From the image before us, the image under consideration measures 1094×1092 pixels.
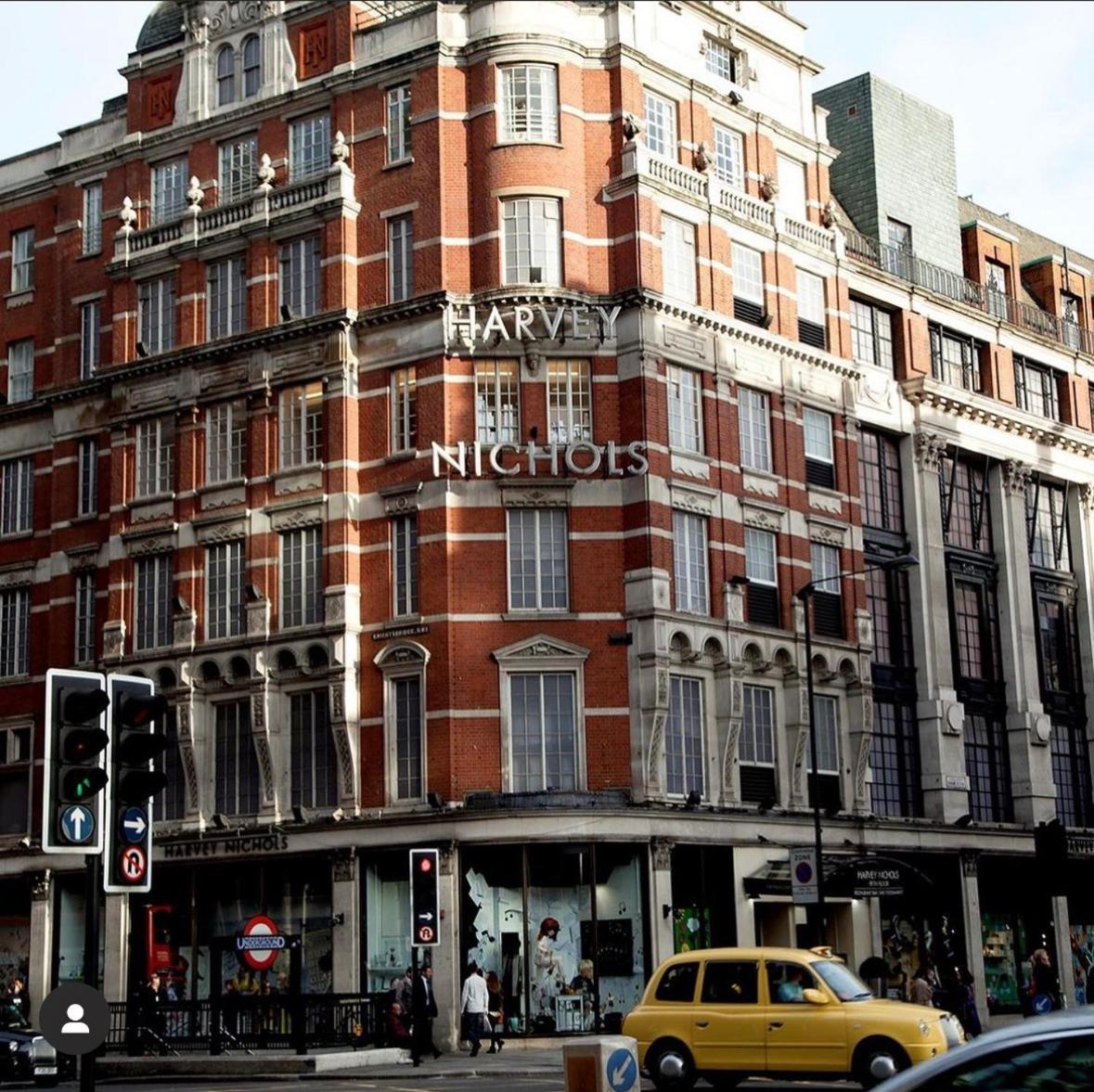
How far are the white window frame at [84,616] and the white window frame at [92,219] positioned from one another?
9.11 metres

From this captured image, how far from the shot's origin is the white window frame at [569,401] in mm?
44094

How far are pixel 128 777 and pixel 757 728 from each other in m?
32.5

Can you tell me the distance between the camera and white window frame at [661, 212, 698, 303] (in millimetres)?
45688

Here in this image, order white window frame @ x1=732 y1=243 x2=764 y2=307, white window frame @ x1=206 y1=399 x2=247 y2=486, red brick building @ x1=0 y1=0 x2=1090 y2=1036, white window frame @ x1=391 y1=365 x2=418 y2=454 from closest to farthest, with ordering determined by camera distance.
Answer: red brick building @ x1=0 y1=0 x2=1090 y2=1036 < white window frame @ x1=391 y1=365 x2=418 y2=454 < white window frame @ x1=206 y1=399 x2=247 y2=486 < white window frame @ x1=732 y1=243 x2=764 y2=307

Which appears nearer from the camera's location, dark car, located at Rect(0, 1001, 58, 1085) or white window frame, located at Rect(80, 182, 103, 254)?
dark car, located at Rect(0, 1001, 58, 1085)

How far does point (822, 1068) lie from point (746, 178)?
29.4 m

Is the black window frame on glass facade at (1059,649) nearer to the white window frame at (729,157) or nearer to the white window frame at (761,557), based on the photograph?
the white window frame at (761,557)

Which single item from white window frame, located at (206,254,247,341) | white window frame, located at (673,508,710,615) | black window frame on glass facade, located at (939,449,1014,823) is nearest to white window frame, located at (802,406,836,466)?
white window frame, located at (673,508,710,615)

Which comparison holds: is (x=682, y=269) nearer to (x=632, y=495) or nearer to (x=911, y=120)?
(x=632, y=495)

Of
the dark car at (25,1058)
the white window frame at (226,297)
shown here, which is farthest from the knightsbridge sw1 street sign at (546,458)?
the dark car at (25,1058)

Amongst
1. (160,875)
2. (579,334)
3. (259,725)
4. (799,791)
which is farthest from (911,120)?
(160,875)

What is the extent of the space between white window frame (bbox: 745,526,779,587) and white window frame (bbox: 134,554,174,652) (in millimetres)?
14403

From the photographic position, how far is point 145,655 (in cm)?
4725

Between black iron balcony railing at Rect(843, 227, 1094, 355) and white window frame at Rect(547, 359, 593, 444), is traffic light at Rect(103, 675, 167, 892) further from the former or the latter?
black iron balcony railing at Rect(843, 227, 1094, 355)
